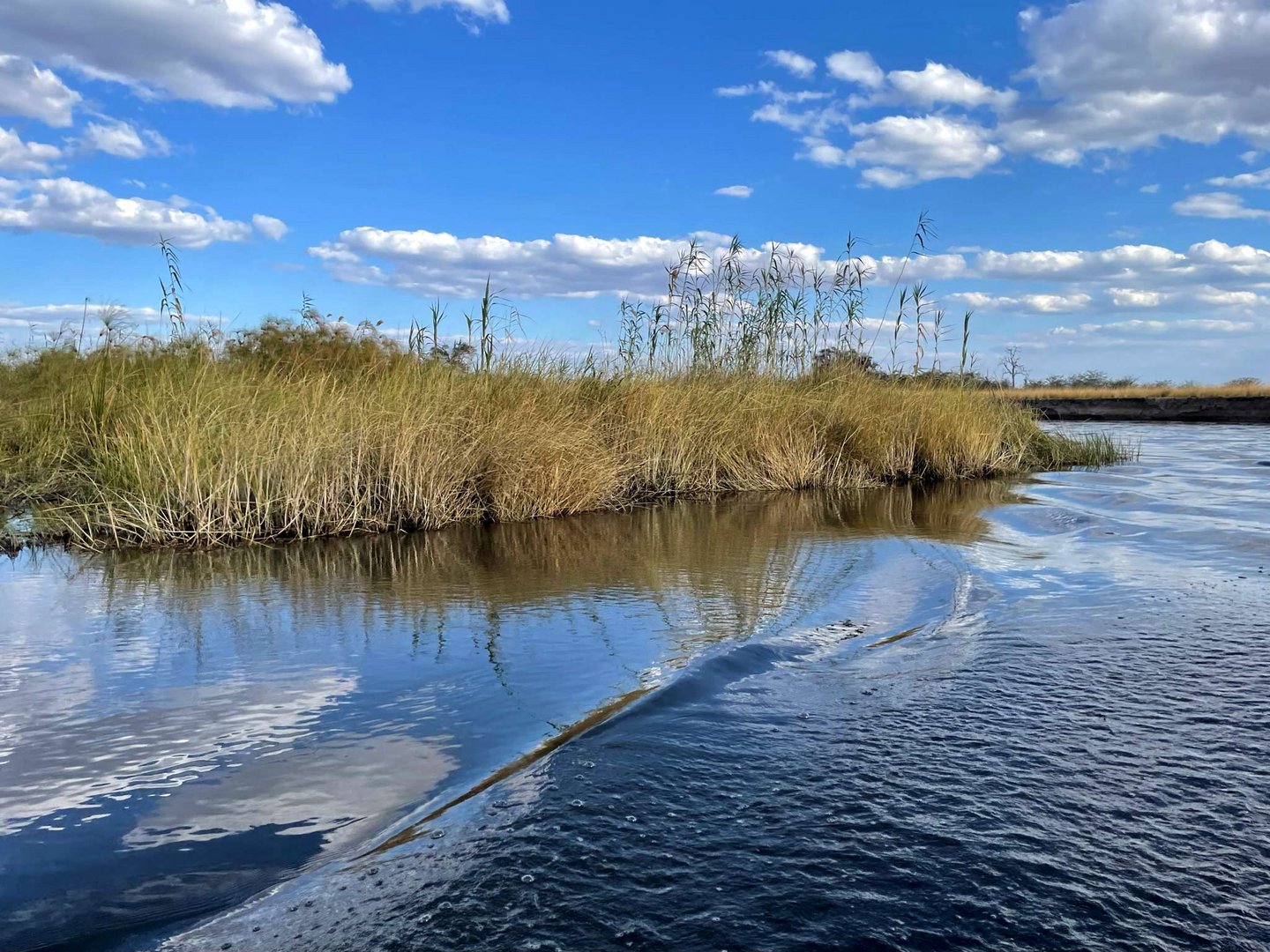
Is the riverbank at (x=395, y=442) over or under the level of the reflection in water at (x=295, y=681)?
over

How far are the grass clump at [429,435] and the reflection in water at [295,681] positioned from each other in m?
0.64

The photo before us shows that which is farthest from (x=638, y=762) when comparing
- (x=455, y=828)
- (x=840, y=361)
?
(x=840, y=361)

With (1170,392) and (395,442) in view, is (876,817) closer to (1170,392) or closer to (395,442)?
(395,442)

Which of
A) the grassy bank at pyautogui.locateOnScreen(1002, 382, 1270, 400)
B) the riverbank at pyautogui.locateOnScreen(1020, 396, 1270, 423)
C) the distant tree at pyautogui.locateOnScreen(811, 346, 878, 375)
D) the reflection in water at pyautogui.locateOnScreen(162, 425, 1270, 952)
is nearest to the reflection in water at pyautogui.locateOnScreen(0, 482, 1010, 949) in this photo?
the reflection in water at pyautogui.locateOnScreen(162, 425, 1270, 952)

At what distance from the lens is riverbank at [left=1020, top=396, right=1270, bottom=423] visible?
1208 inches

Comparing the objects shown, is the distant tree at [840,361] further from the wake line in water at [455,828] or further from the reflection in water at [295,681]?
the wake line in water at [455,828]

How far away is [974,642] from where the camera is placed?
3.98 metres

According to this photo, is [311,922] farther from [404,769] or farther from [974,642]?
[974,642]

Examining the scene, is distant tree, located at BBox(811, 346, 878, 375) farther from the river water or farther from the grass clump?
the river water

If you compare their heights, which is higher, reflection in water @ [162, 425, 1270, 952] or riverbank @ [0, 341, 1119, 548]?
riverbank @ [0, 341, 1119, 548]

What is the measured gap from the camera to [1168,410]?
32688 millimetres

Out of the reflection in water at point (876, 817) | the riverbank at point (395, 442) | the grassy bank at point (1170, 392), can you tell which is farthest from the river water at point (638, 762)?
the grassy bank at point (1170, 392)

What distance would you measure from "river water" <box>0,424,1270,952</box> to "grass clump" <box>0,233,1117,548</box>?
1609mm

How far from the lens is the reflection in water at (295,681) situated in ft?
7.24
